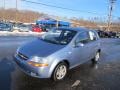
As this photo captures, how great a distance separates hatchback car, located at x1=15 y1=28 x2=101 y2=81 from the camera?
5.57 m

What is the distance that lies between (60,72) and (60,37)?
5.02 feet

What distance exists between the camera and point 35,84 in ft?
18.5

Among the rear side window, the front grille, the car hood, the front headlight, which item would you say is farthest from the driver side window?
the front grille

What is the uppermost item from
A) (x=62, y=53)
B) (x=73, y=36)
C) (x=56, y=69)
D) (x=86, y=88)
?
(x=73, y=36)

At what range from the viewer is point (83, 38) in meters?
7.45

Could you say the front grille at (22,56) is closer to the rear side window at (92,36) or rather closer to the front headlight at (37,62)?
the front headlight at (37,62)

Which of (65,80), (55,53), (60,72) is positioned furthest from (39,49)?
(65,80)

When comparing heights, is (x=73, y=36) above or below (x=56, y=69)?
above

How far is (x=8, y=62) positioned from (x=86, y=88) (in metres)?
3.41

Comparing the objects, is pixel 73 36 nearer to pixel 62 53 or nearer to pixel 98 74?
pixel 62 53

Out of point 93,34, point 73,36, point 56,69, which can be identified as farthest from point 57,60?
point 93,34

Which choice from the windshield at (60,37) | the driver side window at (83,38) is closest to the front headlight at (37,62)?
the windshield at (60,37)

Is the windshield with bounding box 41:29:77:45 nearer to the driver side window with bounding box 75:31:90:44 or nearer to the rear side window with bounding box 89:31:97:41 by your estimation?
the driver side window with bounding box 75:31:90:44

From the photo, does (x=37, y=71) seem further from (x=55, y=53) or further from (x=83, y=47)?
(x=83, y=47)
